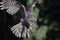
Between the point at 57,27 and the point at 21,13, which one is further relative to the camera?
the point at 57,27

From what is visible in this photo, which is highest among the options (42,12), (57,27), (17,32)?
(17,32)

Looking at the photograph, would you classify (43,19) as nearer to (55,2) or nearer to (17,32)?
(55,2)

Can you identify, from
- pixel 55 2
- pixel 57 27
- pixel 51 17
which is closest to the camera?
pixel 57 27

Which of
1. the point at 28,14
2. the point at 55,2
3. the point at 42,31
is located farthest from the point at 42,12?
the point at 28,14

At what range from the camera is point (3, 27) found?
143 centimetres

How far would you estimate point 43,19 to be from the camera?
2184 millimetres

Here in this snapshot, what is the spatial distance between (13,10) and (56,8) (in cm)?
175

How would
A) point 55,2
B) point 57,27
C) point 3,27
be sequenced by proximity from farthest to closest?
point 55,2 → point 57,27 → point 3,27

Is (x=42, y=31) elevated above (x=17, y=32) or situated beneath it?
situated beneath

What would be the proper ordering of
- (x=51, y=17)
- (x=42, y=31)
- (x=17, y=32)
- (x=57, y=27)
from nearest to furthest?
(x=17, y=32), (x=42, y=31), (x=57, y=27), (x=51, y=17)

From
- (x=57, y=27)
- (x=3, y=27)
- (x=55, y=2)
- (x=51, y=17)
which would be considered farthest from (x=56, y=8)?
(x=3, y=27)

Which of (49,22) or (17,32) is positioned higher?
(17,32)

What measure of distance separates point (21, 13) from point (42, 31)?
3.33 feet

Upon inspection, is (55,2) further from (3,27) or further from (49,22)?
(3,27)
